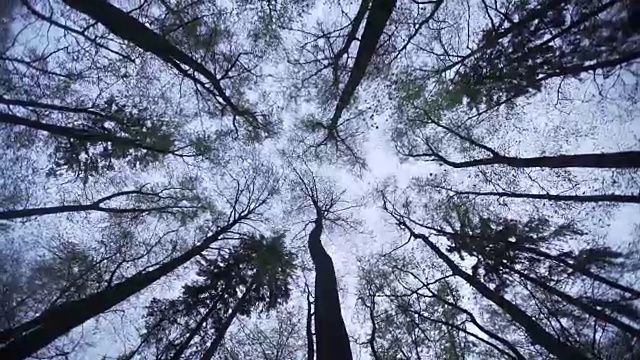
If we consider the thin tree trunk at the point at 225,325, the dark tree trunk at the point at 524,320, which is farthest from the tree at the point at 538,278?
the thin tree trunk at the point at 225,325

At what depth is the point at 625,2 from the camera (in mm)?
5559

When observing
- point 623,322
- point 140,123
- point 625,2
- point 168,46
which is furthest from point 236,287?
point 625,2

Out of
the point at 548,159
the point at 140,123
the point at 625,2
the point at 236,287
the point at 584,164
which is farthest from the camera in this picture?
the point at 236,287

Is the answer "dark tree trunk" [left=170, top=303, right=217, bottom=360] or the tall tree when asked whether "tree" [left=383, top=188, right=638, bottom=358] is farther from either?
"dark tree trunk" [left=170, top=303, right=217, bottom=360]

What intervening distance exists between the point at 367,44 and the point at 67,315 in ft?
23.0

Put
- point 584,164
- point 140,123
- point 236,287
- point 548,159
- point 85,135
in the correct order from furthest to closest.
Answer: point 236,287 → point 140,123 → point 85,135 → point 548,159 → point 584,164

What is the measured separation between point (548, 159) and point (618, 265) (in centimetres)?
201

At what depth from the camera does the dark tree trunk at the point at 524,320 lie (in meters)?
6.07

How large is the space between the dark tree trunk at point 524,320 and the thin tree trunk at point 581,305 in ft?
2.07

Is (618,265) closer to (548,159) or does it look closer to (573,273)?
(573,273)

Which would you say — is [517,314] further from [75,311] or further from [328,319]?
[75,311]

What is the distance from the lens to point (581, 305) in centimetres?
651

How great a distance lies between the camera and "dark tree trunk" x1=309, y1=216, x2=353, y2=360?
5.93 m

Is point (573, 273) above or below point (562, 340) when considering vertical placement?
above
